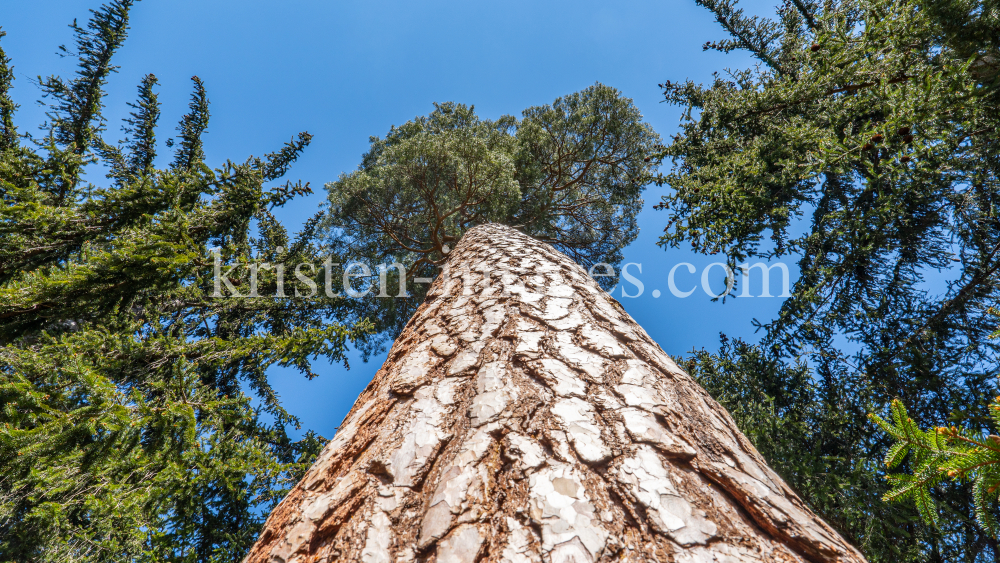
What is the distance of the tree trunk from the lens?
70 centimetres

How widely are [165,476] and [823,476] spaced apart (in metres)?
5.01

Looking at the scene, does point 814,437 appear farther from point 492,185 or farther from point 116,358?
point 116,358

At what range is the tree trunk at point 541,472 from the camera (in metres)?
0.70

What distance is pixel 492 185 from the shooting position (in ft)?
20.3

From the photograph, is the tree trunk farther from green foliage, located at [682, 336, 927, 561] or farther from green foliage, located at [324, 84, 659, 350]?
green foliage, located at [324, 84, 659, 350]

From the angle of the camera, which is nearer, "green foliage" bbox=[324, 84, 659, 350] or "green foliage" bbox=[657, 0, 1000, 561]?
"green foliage" bbox=[657, 0, 1000, 561]

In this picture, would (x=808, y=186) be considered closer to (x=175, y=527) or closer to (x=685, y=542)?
(x=685, y=542)

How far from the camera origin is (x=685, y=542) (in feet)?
2.20

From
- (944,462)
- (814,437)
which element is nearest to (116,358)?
(944,462)

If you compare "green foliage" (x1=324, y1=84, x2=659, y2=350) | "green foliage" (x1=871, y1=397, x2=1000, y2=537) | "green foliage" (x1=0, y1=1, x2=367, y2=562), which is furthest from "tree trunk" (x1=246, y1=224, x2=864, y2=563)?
"green foliage" (x1=324, y1=84, x2=659, y2=350)

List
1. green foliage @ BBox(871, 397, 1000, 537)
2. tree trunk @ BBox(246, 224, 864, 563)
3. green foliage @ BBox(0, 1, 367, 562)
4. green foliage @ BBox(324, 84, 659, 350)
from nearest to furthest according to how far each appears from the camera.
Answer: tree trunk @ BBox(246, 224, 864, 563)
green foliage @ BBox(871, 397, 1000, 537)
green foliage @ BBox(0, 1, 367, 562)
green foliage @ BBox(324, 84, 659, 350)

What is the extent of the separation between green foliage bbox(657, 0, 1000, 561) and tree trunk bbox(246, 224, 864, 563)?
273 cm

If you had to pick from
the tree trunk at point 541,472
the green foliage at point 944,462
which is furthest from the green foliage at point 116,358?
the green foliage at point 944,462

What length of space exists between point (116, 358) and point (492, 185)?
5.10 meters
